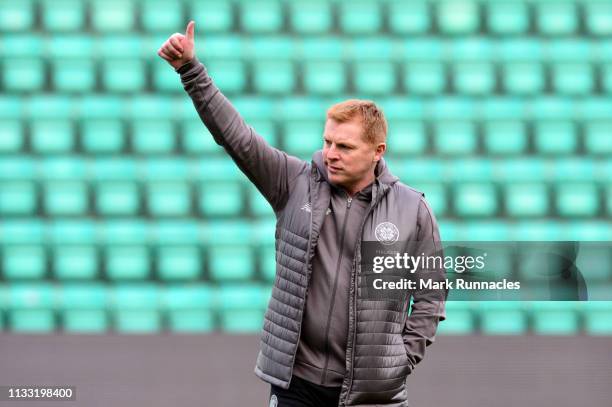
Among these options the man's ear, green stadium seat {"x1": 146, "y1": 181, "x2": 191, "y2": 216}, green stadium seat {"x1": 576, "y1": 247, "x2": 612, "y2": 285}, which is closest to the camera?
the man's ear

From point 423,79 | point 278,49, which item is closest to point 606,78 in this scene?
point 423,79

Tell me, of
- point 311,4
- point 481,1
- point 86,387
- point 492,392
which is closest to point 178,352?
point 86,387

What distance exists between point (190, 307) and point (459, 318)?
Answer: 4.76 feet

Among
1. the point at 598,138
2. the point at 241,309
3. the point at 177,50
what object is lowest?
the point at 241,309

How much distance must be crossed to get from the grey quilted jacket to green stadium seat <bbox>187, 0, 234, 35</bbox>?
147 inches

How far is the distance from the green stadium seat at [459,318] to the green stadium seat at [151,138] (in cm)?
174

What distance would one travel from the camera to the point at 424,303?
2.22m

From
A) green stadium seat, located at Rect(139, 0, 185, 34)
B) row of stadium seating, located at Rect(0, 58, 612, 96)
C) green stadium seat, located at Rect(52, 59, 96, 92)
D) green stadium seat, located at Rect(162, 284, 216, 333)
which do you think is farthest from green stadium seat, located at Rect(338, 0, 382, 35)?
green stadium seat, located at Rect(162, 284, 216, 333)

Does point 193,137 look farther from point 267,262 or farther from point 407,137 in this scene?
point 407,137

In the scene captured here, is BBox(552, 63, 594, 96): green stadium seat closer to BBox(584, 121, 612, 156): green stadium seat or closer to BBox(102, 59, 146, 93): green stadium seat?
BBox(584, 121, 612, 156): green stadium seat

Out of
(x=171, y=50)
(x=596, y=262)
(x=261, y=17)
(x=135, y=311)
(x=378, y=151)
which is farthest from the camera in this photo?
(x=261, y=17)

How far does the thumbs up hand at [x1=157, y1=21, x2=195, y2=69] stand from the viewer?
6.63 ft

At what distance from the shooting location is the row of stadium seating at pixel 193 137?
5.62 m

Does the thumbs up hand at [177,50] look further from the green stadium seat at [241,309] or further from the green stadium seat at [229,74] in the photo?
the green stadium seat at [229,74]
